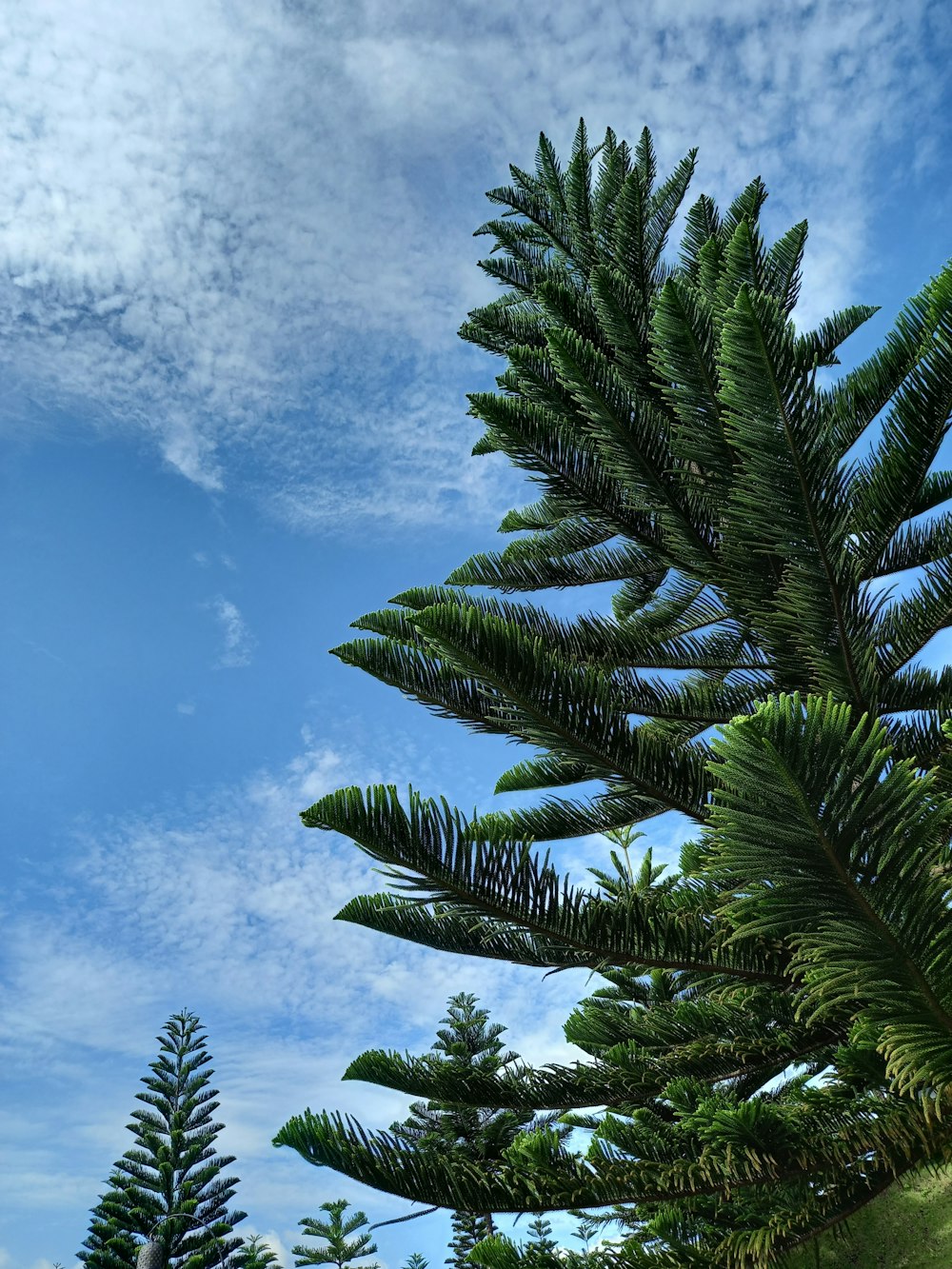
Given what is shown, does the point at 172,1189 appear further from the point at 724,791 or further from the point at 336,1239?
the point at 724,791

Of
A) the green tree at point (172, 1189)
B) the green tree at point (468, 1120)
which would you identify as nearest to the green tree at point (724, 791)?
the green tree at point (468, 1120)

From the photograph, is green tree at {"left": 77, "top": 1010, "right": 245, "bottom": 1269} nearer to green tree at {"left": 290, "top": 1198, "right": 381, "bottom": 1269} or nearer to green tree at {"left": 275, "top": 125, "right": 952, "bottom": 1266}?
green tree at {"left": 290, "top": 1198, "right": 381, "bottom": 1269}

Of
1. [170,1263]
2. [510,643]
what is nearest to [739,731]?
[510,643]

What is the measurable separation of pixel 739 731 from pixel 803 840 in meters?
0.35

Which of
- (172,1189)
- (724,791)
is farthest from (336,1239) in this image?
(724,791)

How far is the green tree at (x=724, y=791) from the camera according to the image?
2.00 metres

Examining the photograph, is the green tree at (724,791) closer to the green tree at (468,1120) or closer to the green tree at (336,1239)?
the green tree at (468,1120)

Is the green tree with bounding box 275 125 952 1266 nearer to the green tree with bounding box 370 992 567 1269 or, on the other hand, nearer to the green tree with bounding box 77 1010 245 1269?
the green tree with bounding box 370 992 567 1269

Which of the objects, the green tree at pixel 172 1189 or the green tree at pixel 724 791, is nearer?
the green tree at pixel 724 791

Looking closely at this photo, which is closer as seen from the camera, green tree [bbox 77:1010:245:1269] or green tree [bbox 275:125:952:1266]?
green tree [bbox 275:125:952:1266]

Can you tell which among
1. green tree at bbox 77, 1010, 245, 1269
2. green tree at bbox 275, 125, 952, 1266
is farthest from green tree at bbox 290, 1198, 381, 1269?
green tree at bbox 275, 125, 952, 1266

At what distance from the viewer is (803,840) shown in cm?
192

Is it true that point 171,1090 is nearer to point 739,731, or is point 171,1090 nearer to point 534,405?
point 534,405

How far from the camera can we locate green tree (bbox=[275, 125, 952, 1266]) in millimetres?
1996
